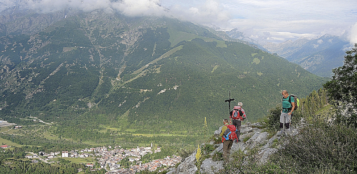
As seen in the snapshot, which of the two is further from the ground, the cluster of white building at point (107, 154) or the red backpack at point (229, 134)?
the red backpack at point (229, 134)

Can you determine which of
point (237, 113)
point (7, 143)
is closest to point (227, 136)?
point (237, 113)

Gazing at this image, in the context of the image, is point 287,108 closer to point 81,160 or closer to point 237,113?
point 237,113

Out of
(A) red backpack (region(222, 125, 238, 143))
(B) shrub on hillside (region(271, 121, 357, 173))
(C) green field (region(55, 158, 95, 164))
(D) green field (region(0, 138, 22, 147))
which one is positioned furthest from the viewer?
(D) green field (region(0, 138, 22, 147))

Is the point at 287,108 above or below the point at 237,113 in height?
above

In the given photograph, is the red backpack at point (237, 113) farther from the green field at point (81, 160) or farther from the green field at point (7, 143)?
the green field at point (7, 143)

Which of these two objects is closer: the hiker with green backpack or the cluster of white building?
the hiker with green backpack

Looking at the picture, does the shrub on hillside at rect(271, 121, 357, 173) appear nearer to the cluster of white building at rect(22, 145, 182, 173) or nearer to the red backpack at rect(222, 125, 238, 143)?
the red backpack at rect(222, 125, 238, 143)

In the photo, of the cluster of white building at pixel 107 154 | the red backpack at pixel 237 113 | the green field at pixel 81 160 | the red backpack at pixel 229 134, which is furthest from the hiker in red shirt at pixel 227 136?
the green field at pixel 81 160

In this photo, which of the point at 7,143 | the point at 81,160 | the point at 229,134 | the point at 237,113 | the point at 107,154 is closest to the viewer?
the point at 229,134

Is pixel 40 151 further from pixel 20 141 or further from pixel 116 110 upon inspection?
pixel 116 110

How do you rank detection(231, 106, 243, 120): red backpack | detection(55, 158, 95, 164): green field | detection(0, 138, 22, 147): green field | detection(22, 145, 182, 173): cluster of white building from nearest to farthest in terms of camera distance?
1. detection(231, 106, 243, 120): red backpack
2. detection(22, 145, 182, 173): cluster of white building
3. detection(55, 158, 95, 164): green field
4. detection(0, 138, 22, 147): green field

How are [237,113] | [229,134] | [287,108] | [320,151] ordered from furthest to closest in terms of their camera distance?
1. [237,113]
2. [287,108]
3. [229,134]
4. [320,151]

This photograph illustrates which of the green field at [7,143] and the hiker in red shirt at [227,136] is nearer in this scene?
the hiker in red shirt at [227,136]

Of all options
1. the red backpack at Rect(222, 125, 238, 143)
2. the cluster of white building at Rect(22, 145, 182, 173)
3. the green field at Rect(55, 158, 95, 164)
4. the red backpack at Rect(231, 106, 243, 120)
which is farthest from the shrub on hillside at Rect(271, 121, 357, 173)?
the green field at Rect(55, 158, 95, 164)
